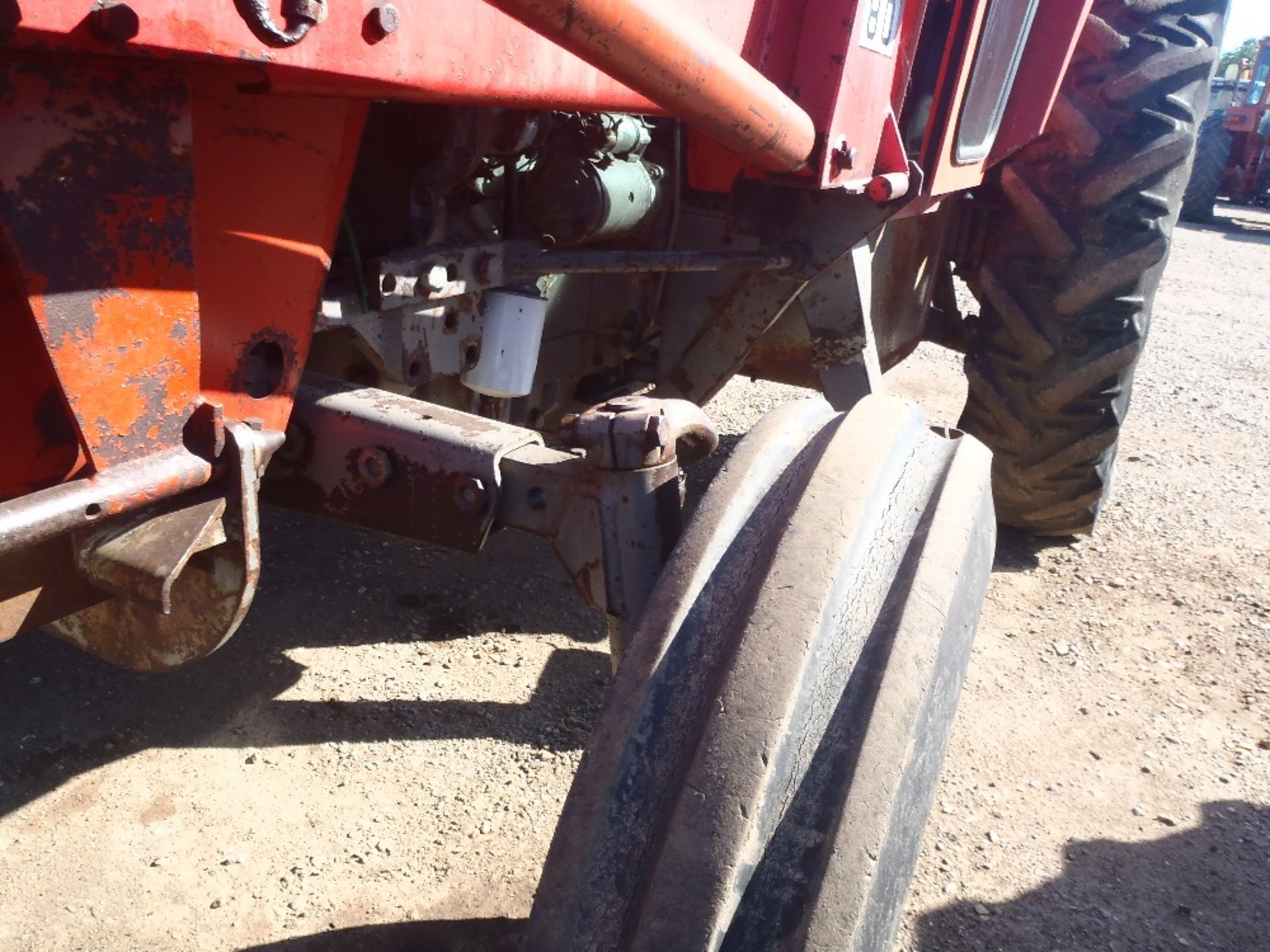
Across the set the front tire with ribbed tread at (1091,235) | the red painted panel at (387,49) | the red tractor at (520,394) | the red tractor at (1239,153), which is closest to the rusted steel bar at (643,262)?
the red tractor at (520,394)

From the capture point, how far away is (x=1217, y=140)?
13508 millimetres

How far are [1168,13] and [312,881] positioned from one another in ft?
10.0

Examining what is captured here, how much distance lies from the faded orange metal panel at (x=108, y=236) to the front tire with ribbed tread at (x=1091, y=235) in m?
2.51

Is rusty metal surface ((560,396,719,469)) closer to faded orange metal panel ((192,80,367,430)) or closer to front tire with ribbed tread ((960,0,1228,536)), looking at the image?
faded orange metal panel ((192,80,367,430))

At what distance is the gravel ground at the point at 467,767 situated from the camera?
1866 millimetres

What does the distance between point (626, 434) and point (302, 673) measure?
144 centimetres

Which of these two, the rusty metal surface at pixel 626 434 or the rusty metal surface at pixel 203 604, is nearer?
the rusty metal surface at pixel 203 604

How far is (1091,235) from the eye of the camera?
2.92m

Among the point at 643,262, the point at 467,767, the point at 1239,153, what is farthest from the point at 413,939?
the point at 1239,153

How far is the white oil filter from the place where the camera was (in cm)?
198

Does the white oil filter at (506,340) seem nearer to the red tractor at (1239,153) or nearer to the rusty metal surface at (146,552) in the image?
the rusty metal surface at (146,552)

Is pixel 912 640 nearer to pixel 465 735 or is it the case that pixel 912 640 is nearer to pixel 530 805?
pixel 530 805

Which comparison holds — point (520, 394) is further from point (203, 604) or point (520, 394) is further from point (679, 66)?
point (679, 66)

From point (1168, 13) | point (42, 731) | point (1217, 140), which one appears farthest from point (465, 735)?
point (1217, 140)
